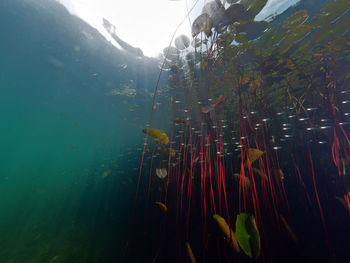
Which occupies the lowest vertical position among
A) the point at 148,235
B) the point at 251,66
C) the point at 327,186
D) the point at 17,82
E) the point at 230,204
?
the point at 148,235

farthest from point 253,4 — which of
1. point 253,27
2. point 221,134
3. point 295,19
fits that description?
point 221,134

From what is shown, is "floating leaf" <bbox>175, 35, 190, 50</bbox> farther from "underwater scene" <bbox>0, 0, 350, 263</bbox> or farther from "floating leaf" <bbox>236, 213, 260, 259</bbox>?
"floating leaf" <bbox>236, 213, 260, 259</bbox>

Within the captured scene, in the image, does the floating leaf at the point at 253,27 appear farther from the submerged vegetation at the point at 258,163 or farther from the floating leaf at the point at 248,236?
the floating leaf at the point at 248,236

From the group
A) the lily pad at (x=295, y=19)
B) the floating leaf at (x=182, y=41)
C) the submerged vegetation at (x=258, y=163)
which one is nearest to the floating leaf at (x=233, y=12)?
the submerged vegetation at (x=258, y=163)

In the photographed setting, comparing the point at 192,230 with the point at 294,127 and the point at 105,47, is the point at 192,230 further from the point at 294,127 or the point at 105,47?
the point at 105,47

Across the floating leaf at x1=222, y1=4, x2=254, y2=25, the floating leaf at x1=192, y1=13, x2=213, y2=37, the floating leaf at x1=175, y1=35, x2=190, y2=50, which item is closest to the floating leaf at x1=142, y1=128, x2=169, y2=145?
the floating leaf at x1=192, y1=13, x2=213, y2=37

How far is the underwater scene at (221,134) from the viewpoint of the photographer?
95.9 inches

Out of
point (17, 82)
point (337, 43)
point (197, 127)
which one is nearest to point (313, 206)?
point (197, 127)

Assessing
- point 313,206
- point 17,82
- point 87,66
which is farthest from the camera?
point 17,82

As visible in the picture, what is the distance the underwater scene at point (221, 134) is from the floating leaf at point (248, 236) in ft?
0.04

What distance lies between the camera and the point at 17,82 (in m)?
12.3

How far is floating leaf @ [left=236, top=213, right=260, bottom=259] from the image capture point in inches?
61.7

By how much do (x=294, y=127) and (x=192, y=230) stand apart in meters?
4.89

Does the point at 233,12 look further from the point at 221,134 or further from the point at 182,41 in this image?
the point at 221,134
